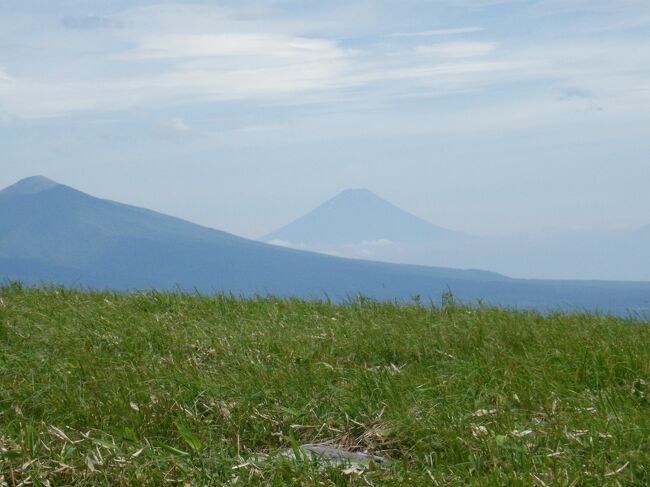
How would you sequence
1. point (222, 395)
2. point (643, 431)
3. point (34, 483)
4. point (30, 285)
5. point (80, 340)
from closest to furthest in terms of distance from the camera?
point (34, 483) → point (643, 431) → point (222, 395) → point (80, 340) → point (30, 285)

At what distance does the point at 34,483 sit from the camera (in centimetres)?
514

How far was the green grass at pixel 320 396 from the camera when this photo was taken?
17.2 feet

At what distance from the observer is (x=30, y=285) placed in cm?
1244

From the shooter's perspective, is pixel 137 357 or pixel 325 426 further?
pixel 137 357

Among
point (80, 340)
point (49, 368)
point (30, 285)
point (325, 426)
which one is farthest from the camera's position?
point (30, 285)

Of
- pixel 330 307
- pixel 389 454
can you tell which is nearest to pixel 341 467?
pixel 389 454

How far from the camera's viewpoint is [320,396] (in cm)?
662

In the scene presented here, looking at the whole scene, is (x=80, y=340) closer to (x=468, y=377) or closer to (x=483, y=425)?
(x=468, y=377)

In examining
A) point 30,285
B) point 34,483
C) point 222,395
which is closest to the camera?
point 34,483

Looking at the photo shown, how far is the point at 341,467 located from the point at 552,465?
1.23 meters

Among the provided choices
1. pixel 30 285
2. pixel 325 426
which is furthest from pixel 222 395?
pixel 30 285

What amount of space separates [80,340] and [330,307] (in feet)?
10.5

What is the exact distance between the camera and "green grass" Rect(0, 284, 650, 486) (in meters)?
5.25

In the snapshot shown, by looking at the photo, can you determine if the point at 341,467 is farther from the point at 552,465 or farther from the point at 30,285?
the point at 30,285
